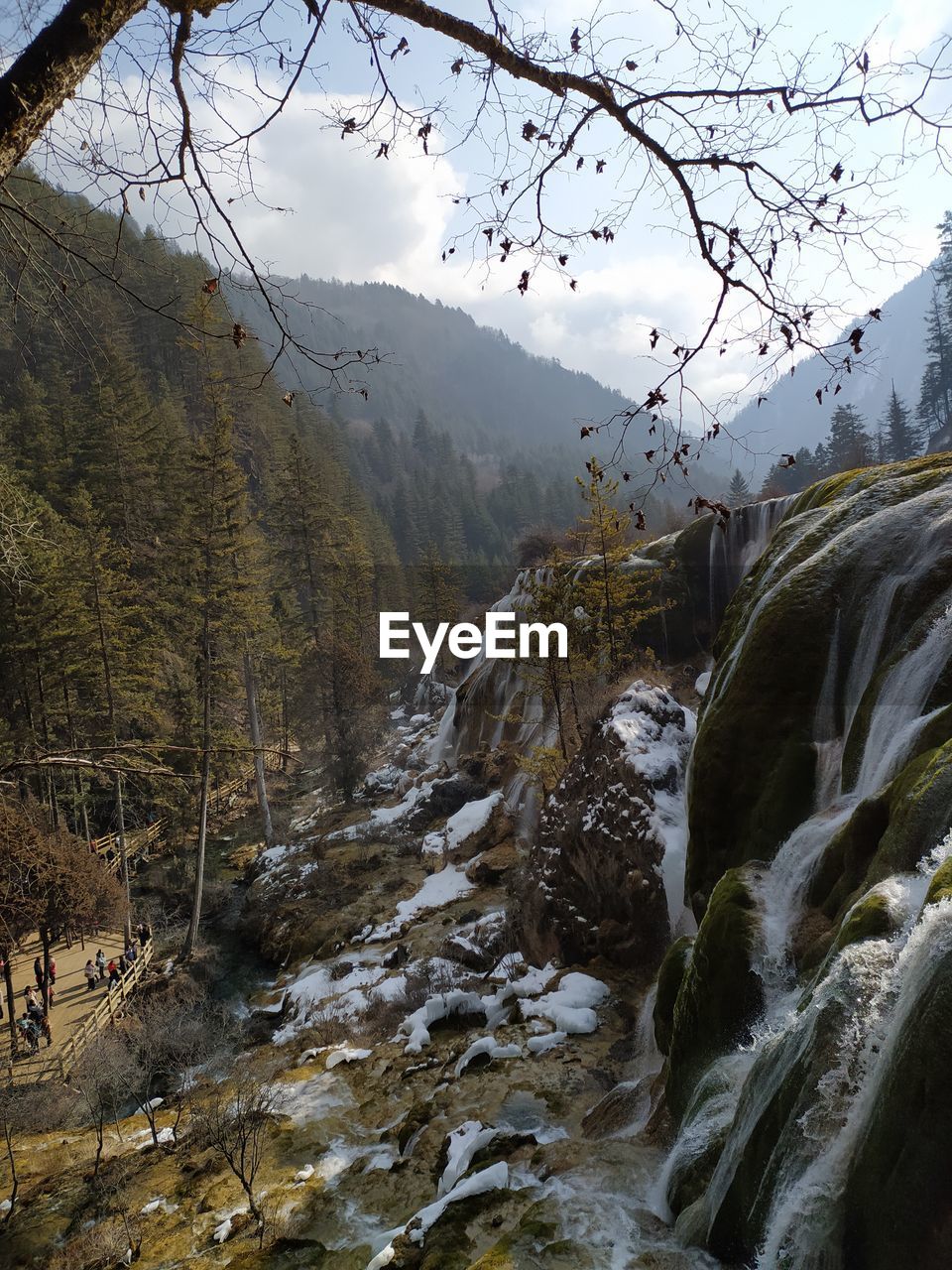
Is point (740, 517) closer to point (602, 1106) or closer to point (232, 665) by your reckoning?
point (232, 665)

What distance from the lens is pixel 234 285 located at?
8.72ft

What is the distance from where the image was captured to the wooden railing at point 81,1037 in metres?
11.9

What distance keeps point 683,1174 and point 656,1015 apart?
2.60 m

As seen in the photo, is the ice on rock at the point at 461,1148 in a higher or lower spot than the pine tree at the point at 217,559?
lower

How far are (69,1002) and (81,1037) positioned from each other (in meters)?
2.61

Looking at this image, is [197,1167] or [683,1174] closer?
[683,1174]

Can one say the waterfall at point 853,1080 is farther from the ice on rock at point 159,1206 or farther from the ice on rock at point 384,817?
the ice on rock at point 384,817

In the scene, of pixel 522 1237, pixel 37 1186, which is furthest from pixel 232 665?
pixel 522 1237

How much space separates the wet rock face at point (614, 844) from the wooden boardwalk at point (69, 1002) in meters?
8.66

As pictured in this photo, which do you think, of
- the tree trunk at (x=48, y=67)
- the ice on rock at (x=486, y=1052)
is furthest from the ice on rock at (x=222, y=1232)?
the tree trunk at (x=48, y=67)

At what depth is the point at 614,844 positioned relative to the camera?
1101 cm

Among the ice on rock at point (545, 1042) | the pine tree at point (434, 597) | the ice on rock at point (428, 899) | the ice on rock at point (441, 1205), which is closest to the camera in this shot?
the ice on rock at point (441, 1205)

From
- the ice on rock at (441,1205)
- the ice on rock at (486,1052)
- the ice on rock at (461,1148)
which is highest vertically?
the ice on rock at (441,1205)

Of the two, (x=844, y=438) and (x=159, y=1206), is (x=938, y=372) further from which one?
(x=159, y=1206)
